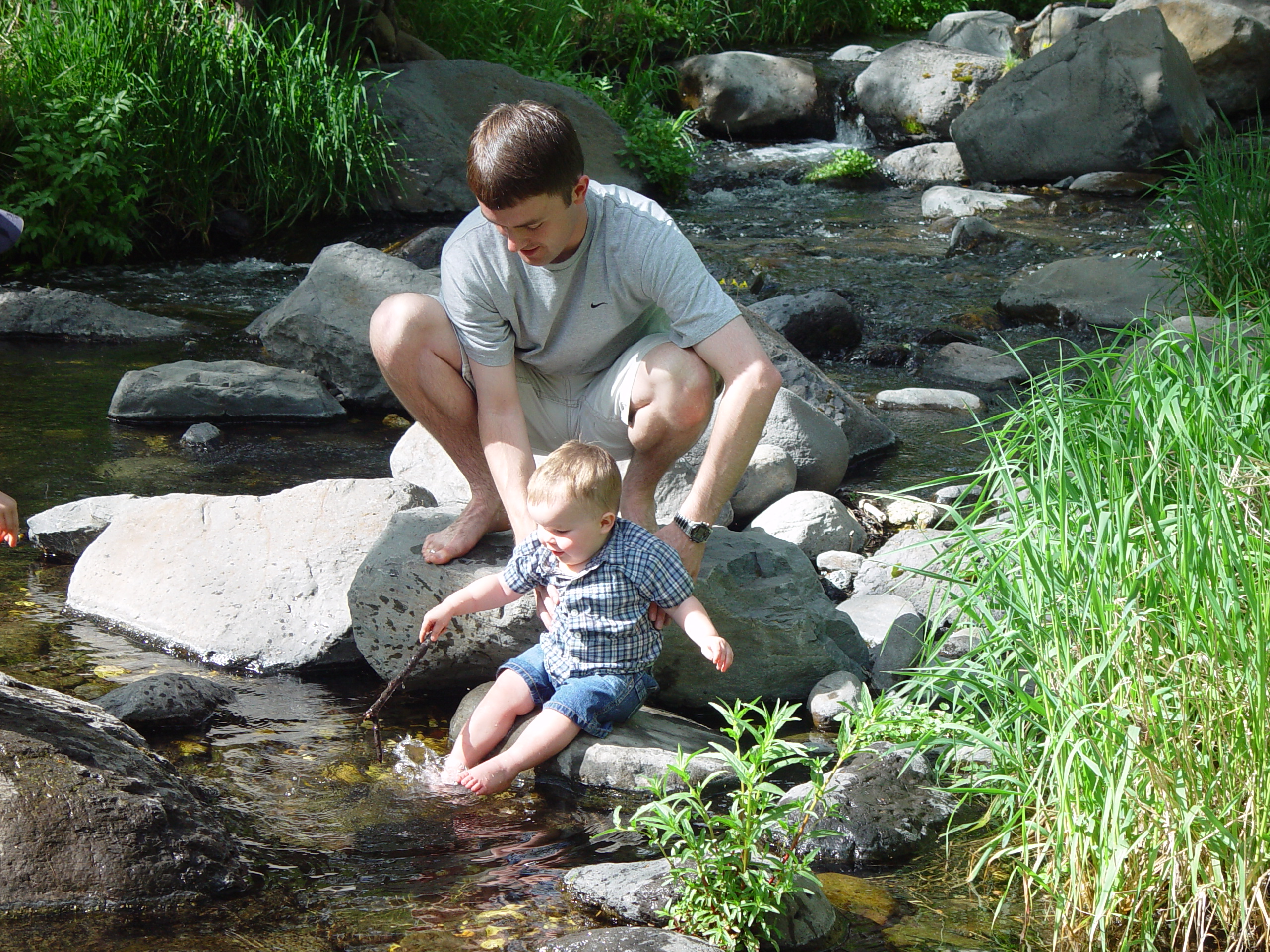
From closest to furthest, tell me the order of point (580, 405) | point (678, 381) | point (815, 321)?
point (678, 381), point (580, 405), point (815, 321)

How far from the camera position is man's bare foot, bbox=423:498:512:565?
3.59 m

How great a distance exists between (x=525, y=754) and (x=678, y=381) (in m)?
1.09

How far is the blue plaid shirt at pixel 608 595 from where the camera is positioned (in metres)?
3.13

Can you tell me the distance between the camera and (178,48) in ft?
29.7

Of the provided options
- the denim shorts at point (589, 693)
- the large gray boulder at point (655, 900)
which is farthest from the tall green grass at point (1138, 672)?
the denim shorts at point (589, 693)

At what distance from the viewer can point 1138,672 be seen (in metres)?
2.36

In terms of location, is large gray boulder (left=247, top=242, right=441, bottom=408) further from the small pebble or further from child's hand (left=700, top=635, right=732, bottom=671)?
child's hand (left=700, top=635, right=732, bottom=671)

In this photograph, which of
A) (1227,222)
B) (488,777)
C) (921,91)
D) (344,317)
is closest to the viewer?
(488,777)

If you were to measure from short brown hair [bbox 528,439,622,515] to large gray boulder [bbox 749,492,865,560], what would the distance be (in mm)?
1829

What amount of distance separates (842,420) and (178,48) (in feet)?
19.7

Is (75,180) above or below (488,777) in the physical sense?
above

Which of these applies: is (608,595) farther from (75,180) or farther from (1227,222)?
(75,180)

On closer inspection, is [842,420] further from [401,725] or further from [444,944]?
[444,944]

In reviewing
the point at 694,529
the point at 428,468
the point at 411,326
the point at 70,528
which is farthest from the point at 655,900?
the point at 70,528
